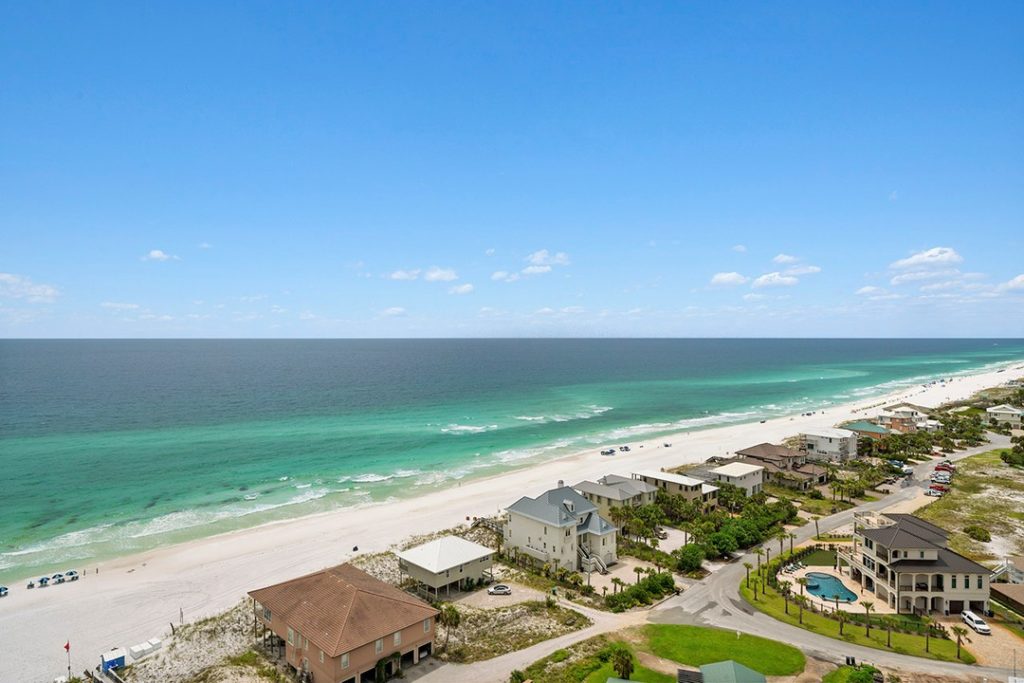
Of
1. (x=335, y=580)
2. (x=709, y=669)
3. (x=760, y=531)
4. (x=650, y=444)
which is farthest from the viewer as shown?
(x=650, y=444)

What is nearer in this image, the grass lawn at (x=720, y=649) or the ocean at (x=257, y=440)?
the grass lawn at (x=720, y=649)

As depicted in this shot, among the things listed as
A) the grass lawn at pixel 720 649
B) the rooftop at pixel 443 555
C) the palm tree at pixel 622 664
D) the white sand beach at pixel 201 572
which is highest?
the rooftop at pixel 443 555

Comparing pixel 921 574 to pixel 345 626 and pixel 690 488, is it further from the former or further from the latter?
pixel 345 626

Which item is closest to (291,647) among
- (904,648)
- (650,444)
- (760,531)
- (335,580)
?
(335,580)

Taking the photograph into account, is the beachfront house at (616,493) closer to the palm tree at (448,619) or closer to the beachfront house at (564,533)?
the beachfront house at (564,533)

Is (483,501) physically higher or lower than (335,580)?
lower

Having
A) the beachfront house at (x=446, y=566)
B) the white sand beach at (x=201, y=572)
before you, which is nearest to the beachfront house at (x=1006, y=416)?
the white sand beach at (x=201, y=572)

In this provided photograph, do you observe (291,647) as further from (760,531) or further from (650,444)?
(650,444)

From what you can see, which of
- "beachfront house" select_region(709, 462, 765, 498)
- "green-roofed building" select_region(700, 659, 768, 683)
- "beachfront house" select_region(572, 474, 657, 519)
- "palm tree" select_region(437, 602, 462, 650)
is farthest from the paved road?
"beachfront house" select_region(709, 462, 765, 498)
